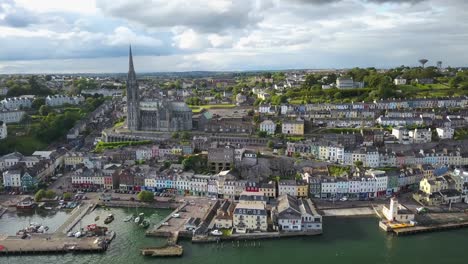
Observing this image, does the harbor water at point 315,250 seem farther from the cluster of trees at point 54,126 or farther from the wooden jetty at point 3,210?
the cluster of trees at point 54,126

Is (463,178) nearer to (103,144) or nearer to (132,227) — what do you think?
(132,227)

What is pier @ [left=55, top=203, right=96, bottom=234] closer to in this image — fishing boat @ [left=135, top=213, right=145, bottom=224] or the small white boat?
fishing boat @ [left=135, top=213, right=145, bottom=224]

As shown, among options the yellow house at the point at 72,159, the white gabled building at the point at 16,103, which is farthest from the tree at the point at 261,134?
the white gabled building at the point at 16,103

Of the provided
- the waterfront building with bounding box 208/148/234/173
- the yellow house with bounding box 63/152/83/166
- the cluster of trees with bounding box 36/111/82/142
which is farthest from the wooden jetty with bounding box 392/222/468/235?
the cluster of trees with bounding box 36/111/82/142

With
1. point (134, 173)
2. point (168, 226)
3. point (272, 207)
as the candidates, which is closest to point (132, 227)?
point (168, 226)

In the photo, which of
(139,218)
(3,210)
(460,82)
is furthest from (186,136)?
(460,82)

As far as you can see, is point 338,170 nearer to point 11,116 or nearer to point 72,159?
point 72,159

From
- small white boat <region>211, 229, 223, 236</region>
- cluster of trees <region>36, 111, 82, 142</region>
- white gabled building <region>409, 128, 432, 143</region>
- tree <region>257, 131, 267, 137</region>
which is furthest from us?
cluster of trees <region>36, 111, 82, 142</region>
